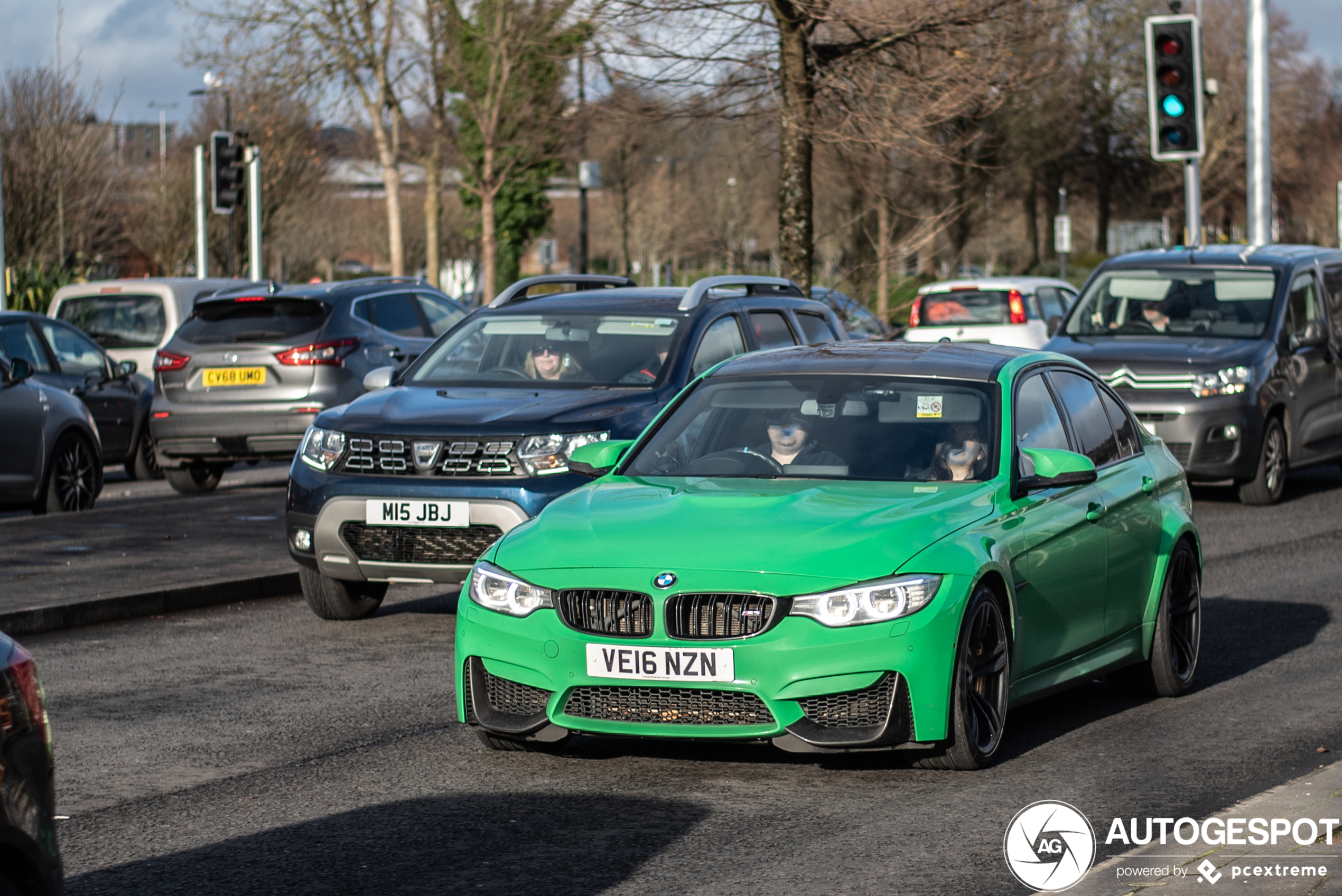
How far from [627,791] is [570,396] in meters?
4.11

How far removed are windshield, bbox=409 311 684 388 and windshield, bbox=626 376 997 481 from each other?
116 inches

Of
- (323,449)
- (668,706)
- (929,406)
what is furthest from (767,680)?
(323,449)

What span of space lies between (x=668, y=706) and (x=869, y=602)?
72 centimetres

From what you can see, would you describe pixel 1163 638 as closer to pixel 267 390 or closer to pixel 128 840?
pixel 128 840

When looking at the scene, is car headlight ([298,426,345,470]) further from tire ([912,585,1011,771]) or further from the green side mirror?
tire ([912,585,1011,771])

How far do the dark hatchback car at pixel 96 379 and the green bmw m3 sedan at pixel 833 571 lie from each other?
9749 millimetres

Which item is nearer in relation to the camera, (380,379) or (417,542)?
(417,542)

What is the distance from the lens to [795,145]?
20656mm

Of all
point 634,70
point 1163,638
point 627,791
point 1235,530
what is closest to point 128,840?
point 627,791


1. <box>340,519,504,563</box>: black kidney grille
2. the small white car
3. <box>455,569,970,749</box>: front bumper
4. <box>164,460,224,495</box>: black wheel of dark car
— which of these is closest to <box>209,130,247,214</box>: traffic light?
the small white car

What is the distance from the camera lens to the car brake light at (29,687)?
3.72m

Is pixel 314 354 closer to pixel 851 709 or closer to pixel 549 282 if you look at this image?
pixel 549 282

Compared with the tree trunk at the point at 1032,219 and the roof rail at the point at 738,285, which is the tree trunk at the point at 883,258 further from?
the tree trunk at the point at 1032,219

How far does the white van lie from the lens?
805 inches
